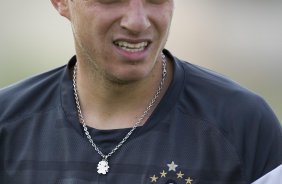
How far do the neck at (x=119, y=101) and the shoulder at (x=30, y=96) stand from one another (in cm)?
15

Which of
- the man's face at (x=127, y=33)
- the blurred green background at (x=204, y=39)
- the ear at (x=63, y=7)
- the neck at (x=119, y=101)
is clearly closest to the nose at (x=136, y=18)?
the man's face at (x=127, y=33)

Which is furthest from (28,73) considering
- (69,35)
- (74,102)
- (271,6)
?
(74,102)

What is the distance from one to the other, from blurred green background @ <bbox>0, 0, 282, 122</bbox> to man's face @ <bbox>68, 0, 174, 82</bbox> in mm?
5509

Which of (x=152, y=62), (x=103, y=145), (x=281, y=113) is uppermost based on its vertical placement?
(x=152, y=62)

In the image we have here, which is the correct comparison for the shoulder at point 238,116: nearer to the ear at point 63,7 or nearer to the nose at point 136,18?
the nose at point 136,18

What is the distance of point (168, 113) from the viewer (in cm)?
367

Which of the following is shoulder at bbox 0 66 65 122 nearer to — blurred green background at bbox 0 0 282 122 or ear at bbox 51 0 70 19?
ear at bbox 51 0 70 19

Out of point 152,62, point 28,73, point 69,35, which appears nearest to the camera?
point 152,62

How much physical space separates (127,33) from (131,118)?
37cm

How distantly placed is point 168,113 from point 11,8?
10.5 m

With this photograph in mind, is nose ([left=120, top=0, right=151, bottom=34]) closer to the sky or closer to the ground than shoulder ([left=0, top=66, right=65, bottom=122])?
closer to the sky

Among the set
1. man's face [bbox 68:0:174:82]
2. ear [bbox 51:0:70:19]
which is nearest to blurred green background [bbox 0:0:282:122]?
ear [bbox 51:0:70:19]

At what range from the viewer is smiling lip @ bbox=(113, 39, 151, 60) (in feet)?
11.5

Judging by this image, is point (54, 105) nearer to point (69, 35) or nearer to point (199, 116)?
point (199, 116)
